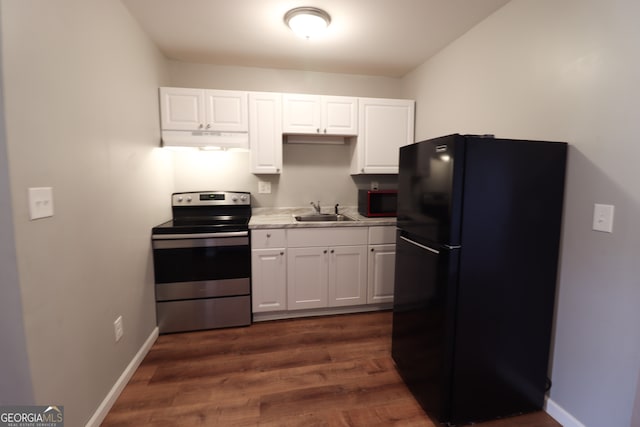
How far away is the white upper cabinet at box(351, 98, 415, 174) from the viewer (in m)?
2.86

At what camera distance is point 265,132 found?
2.67 m

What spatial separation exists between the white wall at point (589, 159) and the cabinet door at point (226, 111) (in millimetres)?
2068

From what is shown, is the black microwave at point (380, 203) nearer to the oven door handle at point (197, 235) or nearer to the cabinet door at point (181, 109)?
the oven door handle at point (197, 235)

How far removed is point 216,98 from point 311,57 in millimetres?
968

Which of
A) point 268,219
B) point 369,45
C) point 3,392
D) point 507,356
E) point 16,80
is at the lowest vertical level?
point 507,356

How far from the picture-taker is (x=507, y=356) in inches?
59.0

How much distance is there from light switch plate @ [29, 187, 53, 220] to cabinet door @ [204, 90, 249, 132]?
1.55 metres

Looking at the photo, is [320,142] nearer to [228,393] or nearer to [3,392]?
[228,393]

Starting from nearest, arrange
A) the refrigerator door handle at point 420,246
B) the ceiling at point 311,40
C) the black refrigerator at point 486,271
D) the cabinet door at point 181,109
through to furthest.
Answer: the black refrigerator at point 486,271
the refrigerator door handle at point 420,246
the ceiling at point 311,40
the cabinet door at point 181,109

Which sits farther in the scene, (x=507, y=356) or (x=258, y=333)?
(x=258, y=333)

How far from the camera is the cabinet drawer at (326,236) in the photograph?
2543mm

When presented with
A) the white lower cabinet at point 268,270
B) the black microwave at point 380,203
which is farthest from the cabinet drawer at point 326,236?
the black microwave at point 380,203

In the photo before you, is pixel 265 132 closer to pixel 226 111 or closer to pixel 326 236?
pixel 226 111

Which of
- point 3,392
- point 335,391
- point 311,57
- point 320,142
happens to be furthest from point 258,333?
point 311,57
